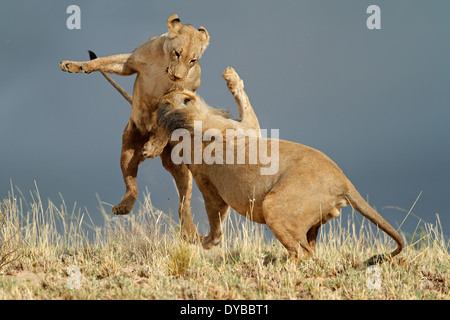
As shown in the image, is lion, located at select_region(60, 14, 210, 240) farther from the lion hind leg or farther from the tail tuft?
the lion hind leg

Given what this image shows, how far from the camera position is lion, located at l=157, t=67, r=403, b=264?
17.4 ft

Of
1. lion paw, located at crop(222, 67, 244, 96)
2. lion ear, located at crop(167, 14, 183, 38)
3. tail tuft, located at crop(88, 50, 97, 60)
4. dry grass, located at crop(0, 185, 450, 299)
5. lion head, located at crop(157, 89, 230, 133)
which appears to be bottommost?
dry grass, located at crop(0, 185, 450, 299)

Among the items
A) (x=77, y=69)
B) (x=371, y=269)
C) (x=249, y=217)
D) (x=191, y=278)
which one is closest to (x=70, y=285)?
(x=191, y=278)

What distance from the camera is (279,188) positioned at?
5.37 m

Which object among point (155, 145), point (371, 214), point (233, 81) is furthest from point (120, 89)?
point (371, 214)

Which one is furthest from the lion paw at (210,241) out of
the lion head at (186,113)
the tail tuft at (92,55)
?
the tail tuft at (92,55)

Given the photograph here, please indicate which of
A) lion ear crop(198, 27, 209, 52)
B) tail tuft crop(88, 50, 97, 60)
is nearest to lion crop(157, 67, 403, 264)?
lion ear crop(198, 27, 209, 52)

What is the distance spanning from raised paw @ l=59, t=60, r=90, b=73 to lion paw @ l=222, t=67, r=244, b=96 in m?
1.99

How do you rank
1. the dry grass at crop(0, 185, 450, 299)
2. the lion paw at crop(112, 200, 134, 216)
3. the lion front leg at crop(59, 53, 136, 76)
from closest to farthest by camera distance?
the dry grass at crop(0, 185, 450, 299) → the lion front leg at crop(59, 53, 136, 76) → the lion paw at crop(112, 200, 134, 216)

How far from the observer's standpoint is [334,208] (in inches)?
222

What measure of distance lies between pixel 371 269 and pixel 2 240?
14.8 ft
